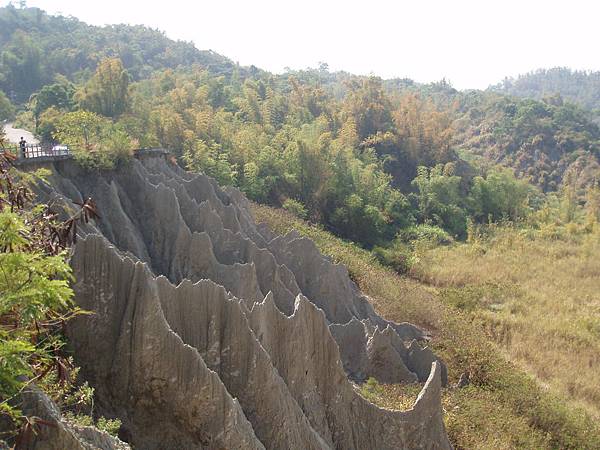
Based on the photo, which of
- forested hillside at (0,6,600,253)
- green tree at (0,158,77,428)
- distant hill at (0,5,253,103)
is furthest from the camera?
distant hill at (0,5,253,103)

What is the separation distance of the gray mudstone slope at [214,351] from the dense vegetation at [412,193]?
6.42 ft

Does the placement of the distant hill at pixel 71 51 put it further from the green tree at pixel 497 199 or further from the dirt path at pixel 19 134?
the green tree at pixel 497 199

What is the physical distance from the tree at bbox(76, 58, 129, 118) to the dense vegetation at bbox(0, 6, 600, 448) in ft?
0.25

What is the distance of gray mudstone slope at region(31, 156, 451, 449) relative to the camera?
21.9 ft

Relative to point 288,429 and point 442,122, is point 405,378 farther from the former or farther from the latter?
point 442,122

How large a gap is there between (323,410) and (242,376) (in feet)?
6.48

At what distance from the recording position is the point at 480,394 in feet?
42.4

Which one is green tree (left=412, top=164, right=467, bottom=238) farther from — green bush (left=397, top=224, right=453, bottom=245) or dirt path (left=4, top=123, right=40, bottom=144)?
dirt path (left=4, top=123, right=40, bottom=144)

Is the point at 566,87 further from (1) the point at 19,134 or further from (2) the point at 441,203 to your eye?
(1) the point at 19,134

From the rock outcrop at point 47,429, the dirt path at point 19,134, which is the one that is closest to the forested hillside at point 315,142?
the dirt path at point 19,134

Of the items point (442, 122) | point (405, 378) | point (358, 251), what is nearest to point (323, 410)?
point (405, 378)

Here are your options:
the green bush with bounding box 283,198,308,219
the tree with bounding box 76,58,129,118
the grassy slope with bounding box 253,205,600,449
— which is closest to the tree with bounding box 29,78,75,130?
the tree with bounding box 76,58,129,118

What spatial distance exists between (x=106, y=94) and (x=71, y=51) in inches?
1576

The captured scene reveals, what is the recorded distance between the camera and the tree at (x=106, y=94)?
32062 millimetres
